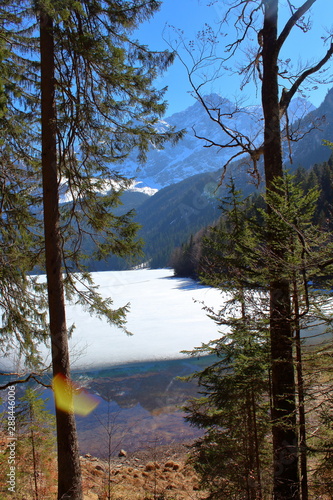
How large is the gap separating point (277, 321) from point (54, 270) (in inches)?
112

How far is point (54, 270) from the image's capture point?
406cm

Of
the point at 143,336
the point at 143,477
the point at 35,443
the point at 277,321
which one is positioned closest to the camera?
the point at 277,321

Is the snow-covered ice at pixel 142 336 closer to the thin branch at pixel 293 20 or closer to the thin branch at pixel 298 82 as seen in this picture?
the thin branch at pixel 298 82

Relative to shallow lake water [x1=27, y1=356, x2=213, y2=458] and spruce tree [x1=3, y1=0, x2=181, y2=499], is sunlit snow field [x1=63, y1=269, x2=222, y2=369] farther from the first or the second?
spruce tree [x1=3, y1=0, x2=181, y2=499]

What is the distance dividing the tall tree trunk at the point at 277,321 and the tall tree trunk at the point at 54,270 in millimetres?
2488

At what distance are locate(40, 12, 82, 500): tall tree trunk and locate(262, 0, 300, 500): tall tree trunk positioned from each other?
2.49m

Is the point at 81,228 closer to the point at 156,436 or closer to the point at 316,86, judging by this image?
the point at 316,86

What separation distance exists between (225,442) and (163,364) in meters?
8.31

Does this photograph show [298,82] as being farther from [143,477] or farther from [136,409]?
[136,409]

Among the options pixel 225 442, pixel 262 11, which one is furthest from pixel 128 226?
pixel 225 442

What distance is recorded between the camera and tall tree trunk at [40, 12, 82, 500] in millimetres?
3914

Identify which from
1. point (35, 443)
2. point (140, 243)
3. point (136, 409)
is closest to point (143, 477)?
→ point (136, 409)

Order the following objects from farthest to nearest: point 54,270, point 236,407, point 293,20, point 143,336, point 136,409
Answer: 1. point 143,336
2. point 136,409
3. point 236,407
4. point 54,270
5. point 293,20

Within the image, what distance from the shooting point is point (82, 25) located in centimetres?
421
